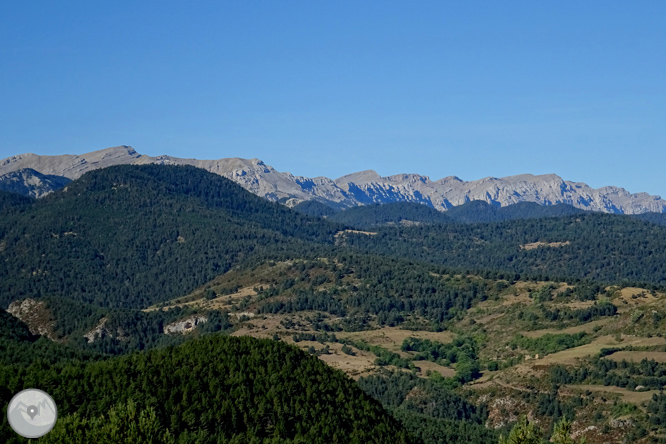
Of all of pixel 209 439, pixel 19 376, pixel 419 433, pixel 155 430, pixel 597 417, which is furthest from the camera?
pixel 597 417

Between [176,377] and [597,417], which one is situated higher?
[176,377]

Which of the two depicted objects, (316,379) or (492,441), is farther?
(492,441)

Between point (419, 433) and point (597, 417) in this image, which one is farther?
point (597, 417)

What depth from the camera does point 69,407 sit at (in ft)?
350

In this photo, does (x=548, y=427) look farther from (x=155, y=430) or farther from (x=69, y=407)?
(x=155, y=430)

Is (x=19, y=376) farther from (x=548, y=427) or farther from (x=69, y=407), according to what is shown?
(x=548, y=427)

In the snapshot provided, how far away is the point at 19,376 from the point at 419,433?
2966 inches

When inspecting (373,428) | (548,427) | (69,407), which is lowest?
(548,427)

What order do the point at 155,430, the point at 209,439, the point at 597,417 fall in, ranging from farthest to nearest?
the point at 597,417 < the point at 209,439 < the point at 155,430

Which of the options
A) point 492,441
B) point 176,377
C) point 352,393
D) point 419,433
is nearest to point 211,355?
point 176,377

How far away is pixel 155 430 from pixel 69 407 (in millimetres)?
39986

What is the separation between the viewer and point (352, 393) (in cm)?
14175

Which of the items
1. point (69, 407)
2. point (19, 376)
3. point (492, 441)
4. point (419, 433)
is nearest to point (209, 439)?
point (69, 407)

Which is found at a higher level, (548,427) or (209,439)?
(209,439)
